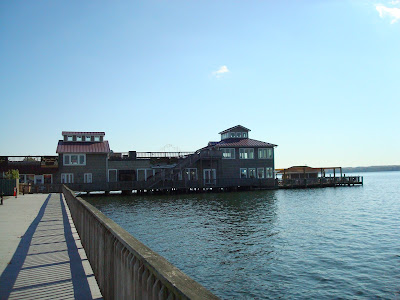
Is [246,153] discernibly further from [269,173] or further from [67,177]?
[67,177]

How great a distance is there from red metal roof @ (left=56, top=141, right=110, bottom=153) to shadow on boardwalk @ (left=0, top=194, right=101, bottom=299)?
44160 mm

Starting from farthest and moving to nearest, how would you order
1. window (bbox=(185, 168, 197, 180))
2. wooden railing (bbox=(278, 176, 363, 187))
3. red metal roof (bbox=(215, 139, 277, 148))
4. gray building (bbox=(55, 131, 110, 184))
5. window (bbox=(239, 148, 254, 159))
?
wooden railing (bbox=(278, 176, 363, 187)) < window (bbox=(239, 148, 254, 159)) < red metal roof (bbox=(215, 139, 277, 148)) < window (bbox=(185, 168, 197, 180)) < gray building (bbox=(55, 131, 110, 184))

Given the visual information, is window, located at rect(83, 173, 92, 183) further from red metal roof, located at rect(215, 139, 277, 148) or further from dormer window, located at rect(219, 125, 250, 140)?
dormer window, located at rect(219, 125, 250, 140)

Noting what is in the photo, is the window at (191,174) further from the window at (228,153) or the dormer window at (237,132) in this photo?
the dormer window at (237,132)

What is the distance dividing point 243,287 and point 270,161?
5272 centimetres

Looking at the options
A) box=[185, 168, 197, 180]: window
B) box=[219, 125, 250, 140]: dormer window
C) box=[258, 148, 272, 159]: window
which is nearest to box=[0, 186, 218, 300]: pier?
box=[185, 168, 197, 180]: window

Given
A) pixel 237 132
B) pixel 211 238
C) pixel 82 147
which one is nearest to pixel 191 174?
pixel 237 132

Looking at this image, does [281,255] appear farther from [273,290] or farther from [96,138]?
[96,138]

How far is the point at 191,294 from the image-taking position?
2723 millimetres

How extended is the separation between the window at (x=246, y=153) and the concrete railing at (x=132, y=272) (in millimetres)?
55452

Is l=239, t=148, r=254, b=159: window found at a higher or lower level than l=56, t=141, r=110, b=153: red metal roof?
lower

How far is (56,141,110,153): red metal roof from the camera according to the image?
54969 mm

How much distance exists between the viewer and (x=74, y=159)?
55.1m

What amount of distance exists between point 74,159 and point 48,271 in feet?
163
